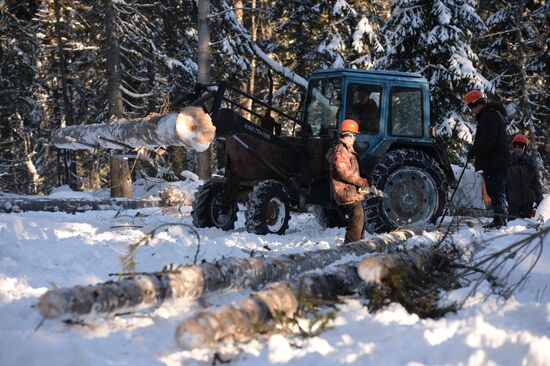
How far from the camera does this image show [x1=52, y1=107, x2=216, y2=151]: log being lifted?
7.82 m

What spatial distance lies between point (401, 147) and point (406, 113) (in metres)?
0.57

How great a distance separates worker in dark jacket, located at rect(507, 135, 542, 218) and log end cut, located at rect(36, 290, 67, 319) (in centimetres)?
845

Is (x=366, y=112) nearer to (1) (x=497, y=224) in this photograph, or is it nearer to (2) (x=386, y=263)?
(1) (x=497, y=224)

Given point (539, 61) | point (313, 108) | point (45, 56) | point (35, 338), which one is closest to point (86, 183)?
point (45, 56)

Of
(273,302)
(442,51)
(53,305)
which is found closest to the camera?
(53,305)

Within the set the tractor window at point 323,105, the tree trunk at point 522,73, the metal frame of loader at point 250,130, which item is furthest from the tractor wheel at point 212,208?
the tree trunk at point 522,73

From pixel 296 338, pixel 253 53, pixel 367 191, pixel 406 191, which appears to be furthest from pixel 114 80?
pixel 296 338

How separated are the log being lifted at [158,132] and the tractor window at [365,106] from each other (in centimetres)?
238

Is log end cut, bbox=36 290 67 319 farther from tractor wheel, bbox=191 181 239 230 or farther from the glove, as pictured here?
tractor wheel, bbox=191 181 239 230

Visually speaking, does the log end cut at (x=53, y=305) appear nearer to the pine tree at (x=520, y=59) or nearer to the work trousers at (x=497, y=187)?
the work trousers at (x=497, y=187)

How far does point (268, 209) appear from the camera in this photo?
8.70m

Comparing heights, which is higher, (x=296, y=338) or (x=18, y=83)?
(x=18, y=83)

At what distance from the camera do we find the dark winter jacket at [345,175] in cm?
730

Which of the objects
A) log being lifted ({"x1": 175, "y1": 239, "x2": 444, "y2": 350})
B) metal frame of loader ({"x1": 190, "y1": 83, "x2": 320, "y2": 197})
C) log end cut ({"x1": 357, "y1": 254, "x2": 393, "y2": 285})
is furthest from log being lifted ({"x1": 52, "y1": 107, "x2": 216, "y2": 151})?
log end cut ({"x1": 357, "y1": 254, "x2": 393, "y2": 285})
